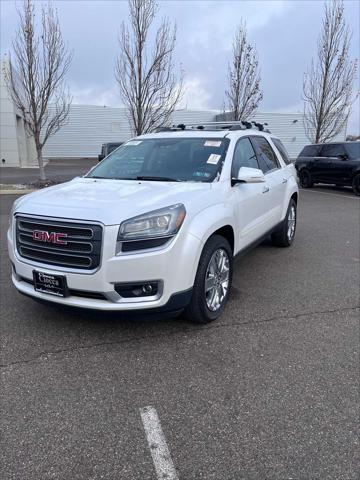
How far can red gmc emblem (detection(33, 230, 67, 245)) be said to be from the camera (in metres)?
3.21

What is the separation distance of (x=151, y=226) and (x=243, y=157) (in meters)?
2.02

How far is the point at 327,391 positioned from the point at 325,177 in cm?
1334

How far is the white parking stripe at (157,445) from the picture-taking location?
218 cm

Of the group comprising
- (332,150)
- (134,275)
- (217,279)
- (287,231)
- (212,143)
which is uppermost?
(212,143)

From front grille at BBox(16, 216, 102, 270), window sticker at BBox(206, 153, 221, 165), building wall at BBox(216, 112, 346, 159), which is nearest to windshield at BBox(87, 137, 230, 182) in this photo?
window sticker at BBox(206, 153, 221, 165)

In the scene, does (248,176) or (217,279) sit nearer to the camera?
(217,279)

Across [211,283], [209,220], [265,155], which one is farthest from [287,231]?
[209,220]

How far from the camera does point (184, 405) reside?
2729 millimetres

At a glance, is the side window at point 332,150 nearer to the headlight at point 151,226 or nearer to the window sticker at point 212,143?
the window sticker at point 212,143

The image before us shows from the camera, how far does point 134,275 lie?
122 inches

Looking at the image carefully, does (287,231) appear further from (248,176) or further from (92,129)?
(92,129)

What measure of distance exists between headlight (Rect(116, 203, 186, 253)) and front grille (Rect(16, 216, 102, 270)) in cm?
20

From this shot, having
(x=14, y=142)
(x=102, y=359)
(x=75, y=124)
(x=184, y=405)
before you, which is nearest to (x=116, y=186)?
(x=102, y=359)

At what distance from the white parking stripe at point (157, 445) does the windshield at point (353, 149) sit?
530 inches
